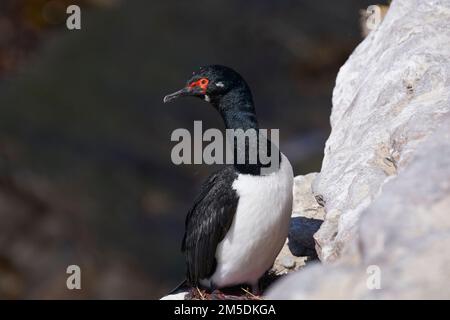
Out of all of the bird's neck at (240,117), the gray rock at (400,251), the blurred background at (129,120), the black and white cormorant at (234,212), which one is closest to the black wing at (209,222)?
the black and white cormorant at (234,212)

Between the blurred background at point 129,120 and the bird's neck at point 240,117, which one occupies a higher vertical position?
the blurred background at point 129,120

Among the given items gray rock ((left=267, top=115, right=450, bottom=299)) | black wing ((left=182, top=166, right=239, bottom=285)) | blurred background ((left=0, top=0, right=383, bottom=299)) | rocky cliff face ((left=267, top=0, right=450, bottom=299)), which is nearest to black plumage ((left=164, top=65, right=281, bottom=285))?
black wing ((left=182, top=166, right=239, bottom=285))

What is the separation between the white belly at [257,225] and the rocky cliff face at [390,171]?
0.34 metres

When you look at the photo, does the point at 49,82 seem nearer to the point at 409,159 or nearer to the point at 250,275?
the point at 250,275

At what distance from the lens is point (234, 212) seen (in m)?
8.06

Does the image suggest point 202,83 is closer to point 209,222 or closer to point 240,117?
point 240,117

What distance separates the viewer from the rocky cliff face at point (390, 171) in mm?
4852

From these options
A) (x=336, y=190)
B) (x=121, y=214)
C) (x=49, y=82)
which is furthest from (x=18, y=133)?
(x=336, y=190)

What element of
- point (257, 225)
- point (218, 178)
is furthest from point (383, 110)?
point (218, 178)

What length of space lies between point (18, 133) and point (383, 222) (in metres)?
14.2

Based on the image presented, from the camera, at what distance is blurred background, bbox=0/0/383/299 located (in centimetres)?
1622

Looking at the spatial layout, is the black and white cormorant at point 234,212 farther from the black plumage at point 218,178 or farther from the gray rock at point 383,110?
the gray rock at point 383,110

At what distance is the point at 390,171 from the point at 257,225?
1387mm
